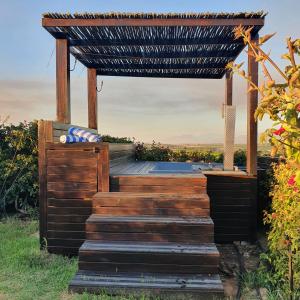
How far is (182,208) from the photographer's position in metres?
4.70

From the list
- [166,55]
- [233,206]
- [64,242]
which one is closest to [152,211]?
[64,242]

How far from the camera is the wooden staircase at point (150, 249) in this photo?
378 cm

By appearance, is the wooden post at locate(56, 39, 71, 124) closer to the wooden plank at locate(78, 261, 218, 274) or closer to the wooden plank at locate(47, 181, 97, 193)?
the wooden plank at locate(47, 181, 97, 193)

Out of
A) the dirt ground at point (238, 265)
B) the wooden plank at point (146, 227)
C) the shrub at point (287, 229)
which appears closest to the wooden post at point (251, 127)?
the dirt ground at point (238, 265)

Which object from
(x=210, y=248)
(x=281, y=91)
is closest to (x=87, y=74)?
(x=210, y=248)

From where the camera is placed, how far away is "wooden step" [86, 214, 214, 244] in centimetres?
430

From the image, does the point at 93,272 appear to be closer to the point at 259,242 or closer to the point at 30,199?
the point at 259,242

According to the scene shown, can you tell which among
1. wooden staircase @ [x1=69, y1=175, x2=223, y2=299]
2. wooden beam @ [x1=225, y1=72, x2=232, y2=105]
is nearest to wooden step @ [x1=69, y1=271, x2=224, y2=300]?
wooden staircase @ [x1=69, y1=175, x2=223, y2=299]

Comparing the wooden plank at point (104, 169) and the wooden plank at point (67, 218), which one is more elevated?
the wooden plank at point (104, 169)

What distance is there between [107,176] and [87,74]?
5039mm

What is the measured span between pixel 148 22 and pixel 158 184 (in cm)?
255

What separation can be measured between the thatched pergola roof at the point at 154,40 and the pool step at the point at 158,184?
7.90 feet

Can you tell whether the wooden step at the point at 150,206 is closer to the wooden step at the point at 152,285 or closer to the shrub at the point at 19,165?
the wooden step at the point at 152,285

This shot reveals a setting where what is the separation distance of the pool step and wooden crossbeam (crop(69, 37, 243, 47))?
2.86 metres
